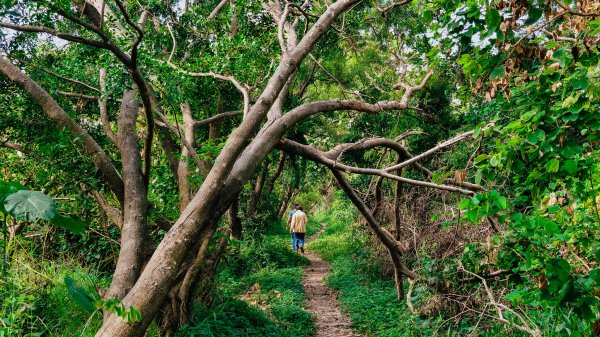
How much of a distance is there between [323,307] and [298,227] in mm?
6779

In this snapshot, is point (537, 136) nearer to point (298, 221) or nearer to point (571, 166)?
point (571, 166)

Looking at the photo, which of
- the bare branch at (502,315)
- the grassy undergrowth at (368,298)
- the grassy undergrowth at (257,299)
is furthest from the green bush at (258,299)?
the bare branch at (502,315)

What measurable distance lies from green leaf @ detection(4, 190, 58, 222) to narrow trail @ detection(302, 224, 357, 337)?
266 inches

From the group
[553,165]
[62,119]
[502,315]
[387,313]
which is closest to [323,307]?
[387,313]

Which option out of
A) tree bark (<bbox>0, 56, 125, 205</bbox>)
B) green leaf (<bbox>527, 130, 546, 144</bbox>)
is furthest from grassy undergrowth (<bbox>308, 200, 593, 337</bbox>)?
tree bark (<bbox>0, 56, 125, 205</bbox>)

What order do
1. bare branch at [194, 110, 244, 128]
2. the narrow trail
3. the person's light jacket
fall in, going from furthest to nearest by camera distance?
the person's light jacket, the narrow trail, bare branch at [194, 110, 244, 128]

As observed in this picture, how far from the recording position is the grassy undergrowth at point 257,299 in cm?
649

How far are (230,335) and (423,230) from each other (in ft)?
14.7

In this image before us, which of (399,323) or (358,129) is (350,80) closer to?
(358,129)

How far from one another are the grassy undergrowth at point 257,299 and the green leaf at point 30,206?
4.16 meters

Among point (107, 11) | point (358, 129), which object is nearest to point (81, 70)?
point (107, 11)

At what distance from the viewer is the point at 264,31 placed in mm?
8891

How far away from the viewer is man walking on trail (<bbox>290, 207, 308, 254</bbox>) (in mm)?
16203

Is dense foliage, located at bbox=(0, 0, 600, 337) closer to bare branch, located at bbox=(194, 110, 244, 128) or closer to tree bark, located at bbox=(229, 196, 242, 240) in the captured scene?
bare branch, located at bbox=(194, 110, 244, 128)
